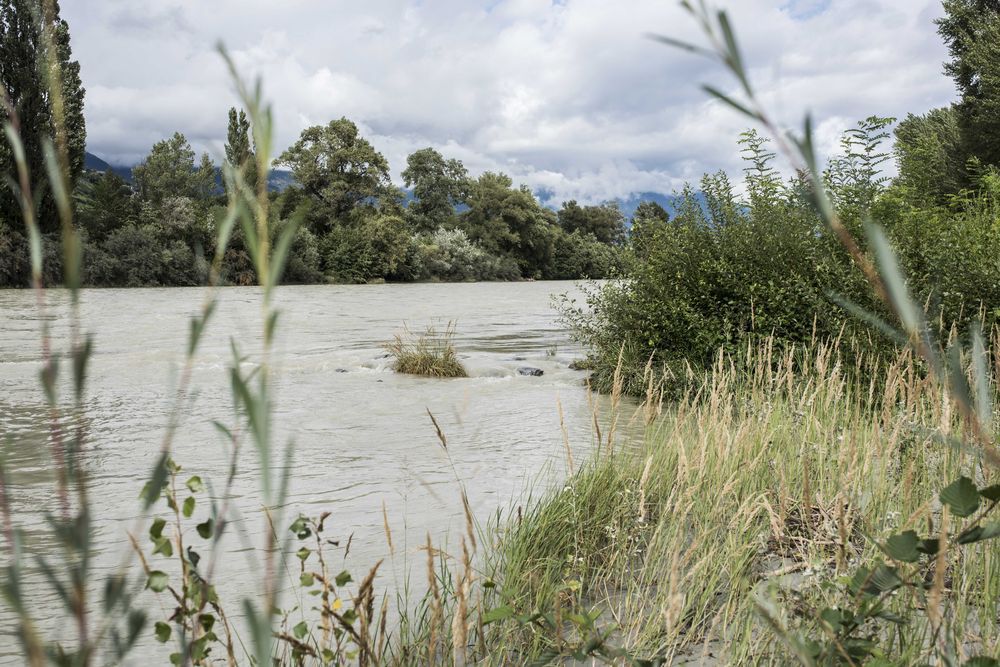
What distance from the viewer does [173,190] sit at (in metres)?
58.6

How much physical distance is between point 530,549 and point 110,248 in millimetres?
42105

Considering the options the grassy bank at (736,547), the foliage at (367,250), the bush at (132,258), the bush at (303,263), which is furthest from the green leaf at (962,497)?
the foliage at (367,250)

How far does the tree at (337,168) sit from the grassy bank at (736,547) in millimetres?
54828

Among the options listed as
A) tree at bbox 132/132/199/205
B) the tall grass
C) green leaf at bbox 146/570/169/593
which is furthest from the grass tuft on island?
tree at bbox 132/132/199/205

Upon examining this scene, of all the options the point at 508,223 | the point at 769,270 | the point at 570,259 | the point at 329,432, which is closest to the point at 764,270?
the point at 769,270

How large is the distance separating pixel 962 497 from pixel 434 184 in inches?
2837

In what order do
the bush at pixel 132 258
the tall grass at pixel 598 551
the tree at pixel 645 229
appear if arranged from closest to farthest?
the tall grass at pixel 598 551
the tree at pixel 645 229
the bush at pixel 132 258

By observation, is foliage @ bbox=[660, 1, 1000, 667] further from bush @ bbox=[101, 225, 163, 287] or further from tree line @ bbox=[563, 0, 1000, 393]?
bush @ bbox=[101, 225, 163, 287]

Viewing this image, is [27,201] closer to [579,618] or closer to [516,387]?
[579,618]

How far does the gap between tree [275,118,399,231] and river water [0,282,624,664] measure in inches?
1498

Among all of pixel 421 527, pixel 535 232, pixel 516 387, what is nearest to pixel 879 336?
pixel 421 527

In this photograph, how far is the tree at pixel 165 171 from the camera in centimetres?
5731

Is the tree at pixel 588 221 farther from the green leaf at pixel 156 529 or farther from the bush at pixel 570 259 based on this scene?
the green leaf at pixel 156 529

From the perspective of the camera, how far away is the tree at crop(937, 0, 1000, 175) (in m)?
18.6
